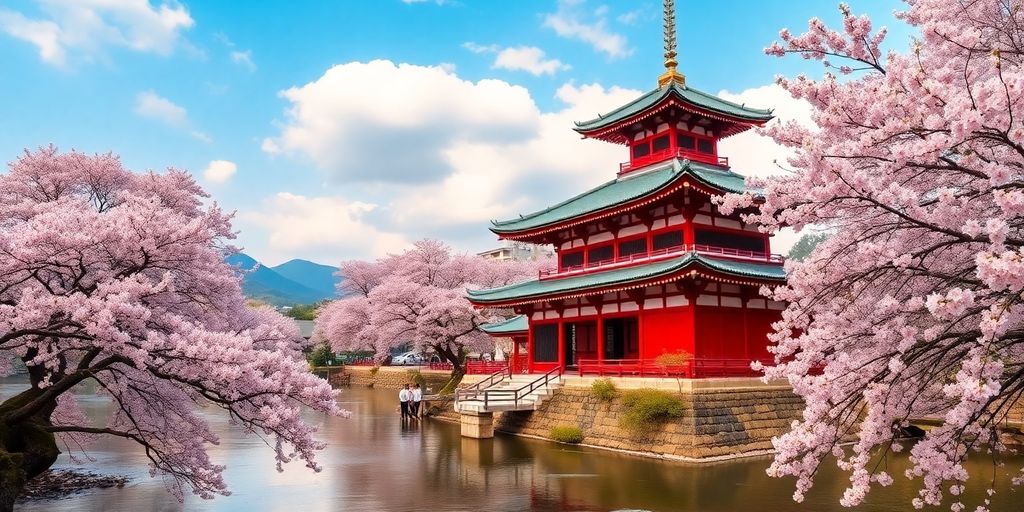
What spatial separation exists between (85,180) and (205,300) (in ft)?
29.1

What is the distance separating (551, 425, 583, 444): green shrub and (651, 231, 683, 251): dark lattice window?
7.82m

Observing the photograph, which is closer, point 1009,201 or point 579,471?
point 1009,201

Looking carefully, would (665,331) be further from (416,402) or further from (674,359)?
(416,402)

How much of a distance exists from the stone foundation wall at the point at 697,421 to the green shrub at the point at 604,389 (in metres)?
0.19

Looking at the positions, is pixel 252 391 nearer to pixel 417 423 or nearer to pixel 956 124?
pixel 956 124

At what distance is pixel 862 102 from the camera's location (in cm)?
764

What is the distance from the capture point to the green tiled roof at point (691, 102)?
97.8ft

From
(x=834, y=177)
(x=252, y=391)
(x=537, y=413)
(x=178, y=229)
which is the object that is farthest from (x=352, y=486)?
(x=834, y=177)

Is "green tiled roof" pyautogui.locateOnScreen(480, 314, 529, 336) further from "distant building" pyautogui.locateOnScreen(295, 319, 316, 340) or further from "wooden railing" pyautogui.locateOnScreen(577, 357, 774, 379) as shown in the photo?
"distant building" pyautogui.locateOnScreen(295, 319, 316, 340)

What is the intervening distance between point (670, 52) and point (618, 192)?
25.0 feet

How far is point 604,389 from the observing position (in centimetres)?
2377

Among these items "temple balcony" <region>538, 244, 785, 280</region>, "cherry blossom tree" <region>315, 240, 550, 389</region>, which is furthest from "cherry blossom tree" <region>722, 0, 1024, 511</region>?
"cherry blossom tree" <region>315, 240, 550, 389</region>

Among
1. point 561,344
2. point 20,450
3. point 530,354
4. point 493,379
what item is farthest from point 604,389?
point 20,450

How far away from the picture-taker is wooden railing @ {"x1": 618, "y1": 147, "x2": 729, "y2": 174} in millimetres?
30281
